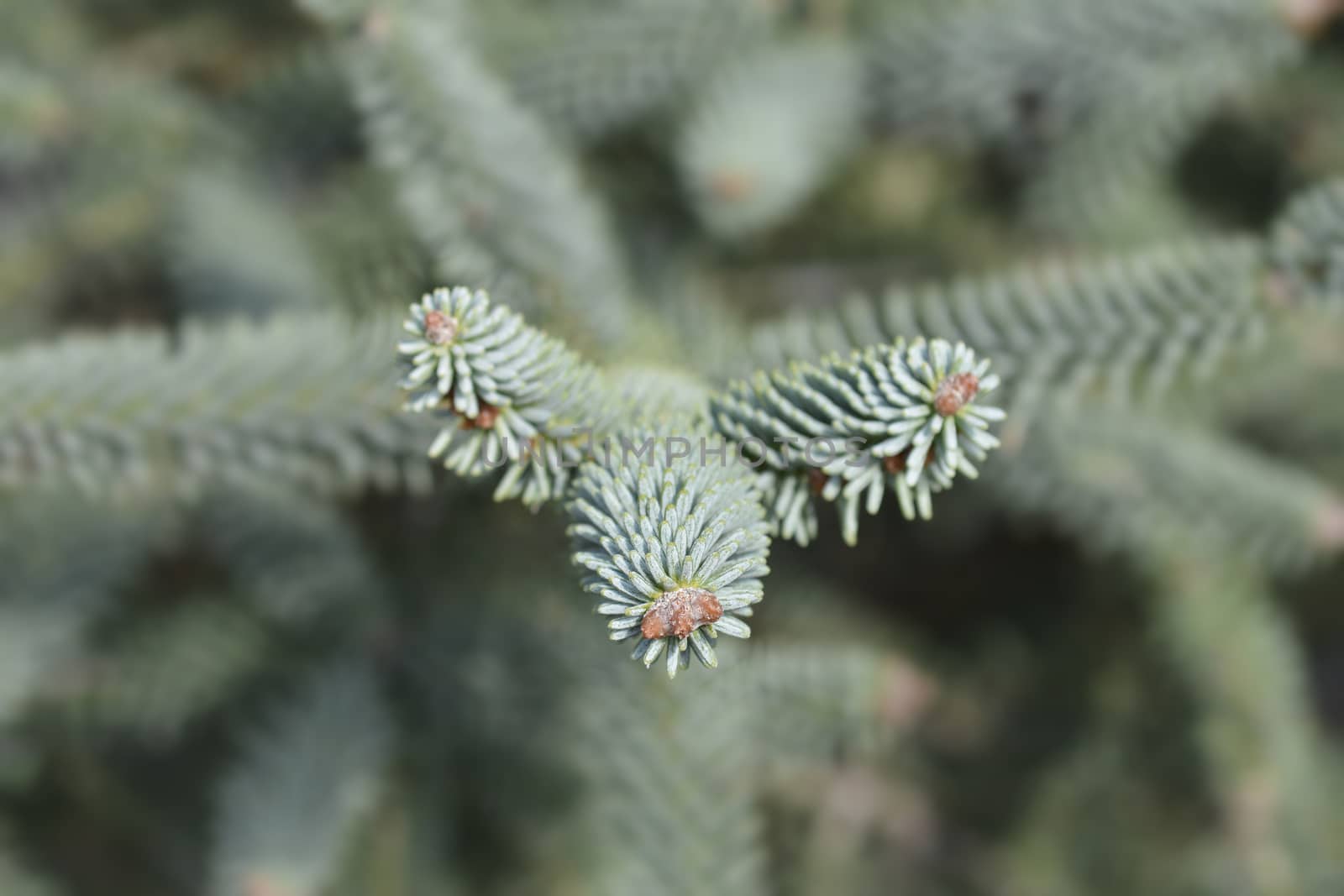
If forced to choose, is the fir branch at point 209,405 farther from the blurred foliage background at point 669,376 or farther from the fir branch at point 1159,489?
the fir branch at point 1159,489

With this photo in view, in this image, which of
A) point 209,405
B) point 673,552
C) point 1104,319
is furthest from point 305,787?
point 1104,319

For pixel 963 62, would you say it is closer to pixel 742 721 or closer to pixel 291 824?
pixel 742 721

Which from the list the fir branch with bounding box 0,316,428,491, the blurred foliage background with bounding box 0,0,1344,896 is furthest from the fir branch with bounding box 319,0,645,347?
the fir branch with bounding box 0,316,428,491

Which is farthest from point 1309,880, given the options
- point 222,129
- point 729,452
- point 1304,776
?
point 222,129

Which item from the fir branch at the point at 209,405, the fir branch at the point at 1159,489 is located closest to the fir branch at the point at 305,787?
the fir branch at the point at 209,405

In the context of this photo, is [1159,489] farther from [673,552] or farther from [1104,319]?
[673,552]

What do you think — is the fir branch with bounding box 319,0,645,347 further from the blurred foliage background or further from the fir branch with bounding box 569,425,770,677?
the fir branch with bounding box 569,425,770,677
